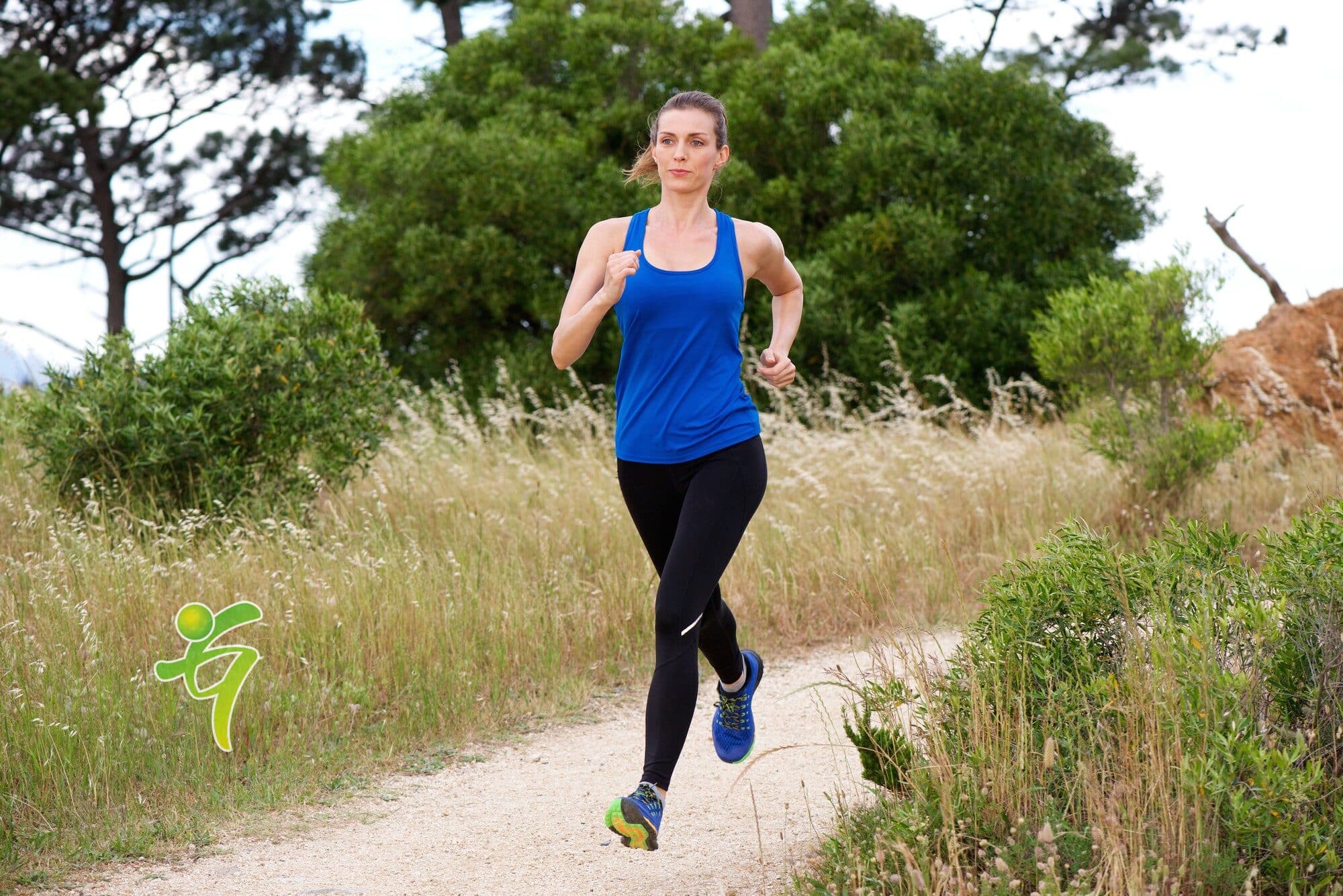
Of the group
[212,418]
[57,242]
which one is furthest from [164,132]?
[212,418]

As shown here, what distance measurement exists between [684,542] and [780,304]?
112 centimetres

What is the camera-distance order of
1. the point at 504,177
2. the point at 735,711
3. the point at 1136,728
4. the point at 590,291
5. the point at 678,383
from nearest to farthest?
the point at 1136,728, the point at 678,383, the point at 590,291, the point at 735,711, the point at 504,177

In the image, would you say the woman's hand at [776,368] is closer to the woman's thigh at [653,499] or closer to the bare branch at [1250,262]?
Answer: the woman's thigh at [653,499]

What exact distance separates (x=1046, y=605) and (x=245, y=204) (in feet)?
67.8

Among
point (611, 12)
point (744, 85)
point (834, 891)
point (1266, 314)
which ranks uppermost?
point (611, 12)

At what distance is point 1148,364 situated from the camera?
28.3ft

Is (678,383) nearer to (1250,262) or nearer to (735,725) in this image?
(735,725)

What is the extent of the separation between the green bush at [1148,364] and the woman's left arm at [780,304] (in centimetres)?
475

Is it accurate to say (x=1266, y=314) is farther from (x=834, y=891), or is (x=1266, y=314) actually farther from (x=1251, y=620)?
(x=834, y=891)

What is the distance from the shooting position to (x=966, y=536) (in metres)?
8.20

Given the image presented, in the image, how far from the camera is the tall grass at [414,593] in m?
4.90

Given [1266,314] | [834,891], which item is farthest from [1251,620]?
[1266,314]

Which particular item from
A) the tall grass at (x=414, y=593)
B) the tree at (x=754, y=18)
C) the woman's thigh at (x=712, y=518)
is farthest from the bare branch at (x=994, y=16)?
the woman's thigh at (x=712, y=518)

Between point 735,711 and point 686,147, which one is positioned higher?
point 686,147
